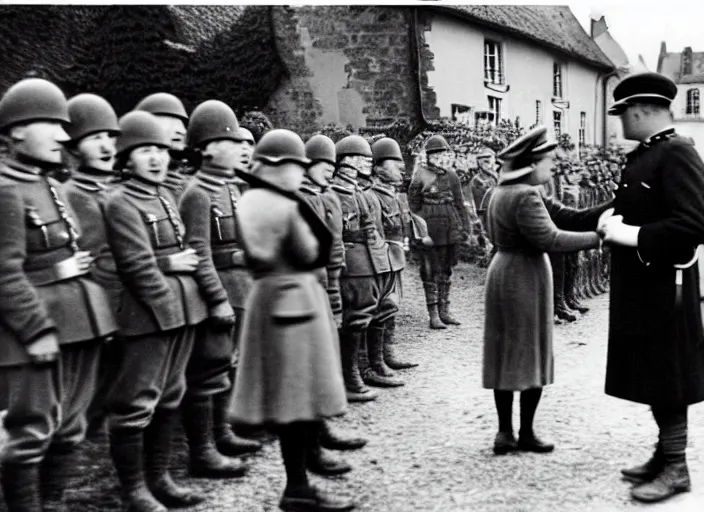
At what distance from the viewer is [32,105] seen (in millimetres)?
3480

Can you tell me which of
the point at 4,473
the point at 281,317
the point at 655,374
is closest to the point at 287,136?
the point at 281,317

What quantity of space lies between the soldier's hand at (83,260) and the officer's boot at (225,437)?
5.50 feet

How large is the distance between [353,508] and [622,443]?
199cm

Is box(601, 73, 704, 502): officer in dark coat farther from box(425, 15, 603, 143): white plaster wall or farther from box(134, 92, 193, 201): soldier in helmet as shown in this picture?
box(425, 15, 603, 143): white plaster wall

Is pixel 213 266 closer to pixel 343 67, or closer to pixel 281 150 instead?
pixel 281 150

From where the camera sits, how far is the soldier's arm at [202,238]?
4323mm

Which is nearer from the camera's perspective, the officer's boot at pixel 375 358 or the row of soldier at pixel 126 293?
the row of soldier at pixel 126 293

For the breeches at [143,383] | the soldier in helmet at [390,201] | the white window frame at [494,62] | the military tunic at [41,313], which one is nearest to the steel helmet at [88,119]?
the military tunic at [41,313]

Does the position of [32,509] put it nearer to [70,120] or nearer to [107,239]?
[107,239]

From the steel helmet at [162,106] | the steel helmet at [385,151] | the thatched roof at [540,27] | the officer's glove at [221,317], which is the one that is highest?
the thatched roof at [540,27]

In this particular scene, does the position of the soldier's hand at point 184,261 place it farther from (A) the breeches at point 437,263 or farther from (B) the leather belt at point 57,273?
(A) the breeches at point 437,263

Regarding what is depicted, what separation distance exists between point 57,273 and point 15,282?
0.25 m

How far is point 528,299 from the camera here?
481 cm

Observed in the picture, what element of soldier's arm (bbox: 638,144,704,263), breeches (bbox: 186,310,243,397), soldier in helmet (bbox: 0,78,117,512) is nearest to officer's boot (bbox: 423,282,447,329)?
breeches (bbox: 186,310,243,397)
